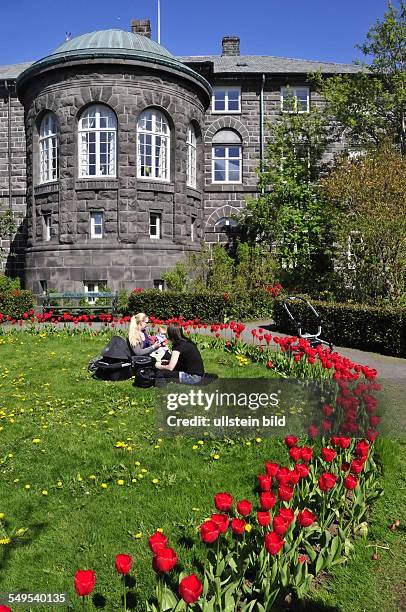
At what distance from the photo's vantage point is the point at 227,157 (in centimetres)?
2731

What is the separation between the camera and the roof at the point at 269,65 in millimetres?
27247

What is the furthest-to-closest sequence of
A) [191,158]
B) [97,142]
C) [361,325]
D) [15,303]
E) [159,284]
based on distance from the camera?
[191,158] < [159,284] < [97,142] < [15,303] < [361,325]

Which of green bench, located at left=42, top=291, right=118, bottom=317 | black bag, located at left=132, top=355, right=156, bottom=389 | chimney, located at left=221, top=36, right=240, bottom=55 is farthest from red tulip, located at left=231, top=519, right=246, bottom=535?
→ chimney, located at left=221, top=36, right=240, bottom=55

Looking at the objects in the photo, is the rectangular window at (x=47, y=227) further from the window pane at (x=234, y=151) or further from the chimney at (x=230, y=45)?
the chimney at (x=230, y=45)

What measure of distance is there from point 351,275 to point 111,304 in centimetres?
908

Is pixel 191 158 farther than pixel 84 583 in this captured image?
Yes

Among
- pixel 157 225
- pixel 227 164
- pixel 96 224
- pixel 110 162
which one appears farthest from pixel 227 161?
pixel 96 224

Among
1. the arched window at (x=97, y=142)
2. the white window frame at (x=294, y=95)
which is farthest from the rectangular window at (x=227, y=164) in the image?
the arched window at (x=97, y=142)

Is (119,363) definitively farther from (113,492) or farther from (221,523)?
(221,523)

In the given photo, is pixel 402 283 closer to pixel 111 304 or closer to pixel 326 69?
pixel 111 304

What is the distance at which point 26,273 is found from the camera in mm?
22797

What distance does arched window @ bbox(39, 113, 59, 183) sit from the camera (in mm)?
22344

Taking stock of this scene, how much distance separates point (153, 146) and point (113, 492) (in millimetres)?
19460

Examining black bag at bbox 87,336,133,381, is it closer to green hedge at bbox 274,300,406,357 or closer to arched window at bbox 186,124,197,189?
green hedge at bbox 274,300,406,357
